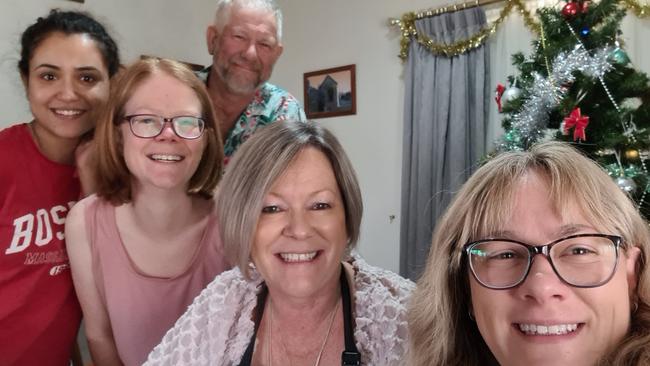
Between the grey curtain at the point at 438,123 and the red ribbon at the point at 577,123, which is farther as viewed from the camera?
the grey curtain at the point at 438,123

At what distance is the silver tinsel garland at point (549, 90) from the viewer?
1804mm

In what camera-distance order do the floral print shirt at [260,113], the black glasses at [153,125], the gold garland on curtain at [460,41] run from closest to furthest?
the black glasses at [153,125] < the floral print shirt at [260,113] < the gold garland on curtain at [460,41]

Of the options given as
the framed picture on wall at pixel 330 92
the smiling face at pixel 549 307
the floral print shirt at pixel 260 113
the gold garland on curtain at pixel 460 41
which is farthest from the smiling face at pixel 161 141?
the framed picture on wall at pixel 330 92

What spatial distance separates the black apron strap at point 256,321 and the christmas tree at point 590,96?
3.99ft

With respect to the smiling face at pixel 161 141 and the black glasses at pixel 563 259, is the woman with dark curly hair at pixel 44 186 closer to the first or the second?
the smiling face at pixel 161 141

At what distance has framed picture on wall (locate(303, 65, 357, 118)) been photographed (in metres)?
4.00

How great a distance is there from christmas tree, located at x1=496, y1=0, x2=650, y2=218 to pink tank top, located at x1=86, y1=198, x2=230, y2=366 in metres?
1.39

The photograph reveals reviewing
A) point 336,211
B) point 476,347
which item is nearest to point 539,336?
point 476,347

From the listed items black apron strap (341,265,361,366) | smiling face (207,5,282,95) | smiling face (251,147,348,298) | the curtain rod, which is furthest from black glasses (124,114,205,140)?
the curtain rod

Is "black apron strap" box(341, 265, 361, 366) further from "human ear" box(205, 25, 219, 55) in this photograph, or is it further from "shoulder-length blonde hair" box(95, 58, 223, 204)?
"human ear" box(205, 25, 219, 55)

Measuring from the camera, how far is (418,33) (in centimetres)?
352

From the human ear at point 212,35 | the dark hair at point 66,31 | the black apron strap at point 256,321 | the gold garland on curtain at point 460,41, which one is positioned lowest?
the black apron strap at point 256,321

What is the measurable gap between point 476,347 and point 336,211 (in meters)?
0.44

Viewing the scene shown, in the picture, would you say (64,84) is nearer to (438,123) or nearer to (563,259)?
(563,259)
